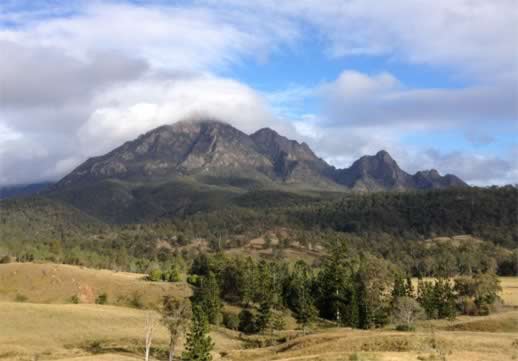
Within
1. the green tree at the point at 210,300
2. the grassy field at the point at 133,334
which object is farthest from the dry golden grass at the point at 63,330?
the green tree at the point at 210,300

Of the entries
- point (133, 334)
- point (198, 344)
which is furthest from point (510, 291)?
point (198, 344)

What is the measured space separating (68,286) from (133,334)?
5457cm

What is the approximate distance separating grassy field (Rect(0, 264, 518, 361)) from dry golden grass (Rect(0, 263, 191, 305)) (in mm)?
239

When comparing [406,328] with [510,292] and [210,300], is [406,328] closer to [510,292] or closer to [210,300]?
[210,300]

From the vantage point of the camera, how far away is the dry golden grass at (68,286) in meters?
137

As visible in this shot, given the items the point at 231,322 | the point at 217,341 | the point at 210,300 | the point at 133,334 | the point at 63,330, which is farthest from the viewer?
the point at 210,300

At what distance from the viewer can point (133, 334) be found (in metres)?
94.8

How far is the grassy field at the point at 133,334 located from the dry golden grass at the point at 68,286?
9.4 inches

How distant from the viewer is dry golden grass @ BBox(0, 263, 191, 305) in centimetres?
13712

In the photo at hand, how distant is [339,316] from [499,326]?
4880 cm

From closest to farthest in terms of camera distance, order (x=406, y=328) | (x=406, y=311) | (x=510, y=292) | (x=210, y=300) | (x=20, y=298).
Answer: (x=406, y=328) < (x=406, y=311) < (x=210, y=300) < (x=20, y=298) < (x=510, y=292)

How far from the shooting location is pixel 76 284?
14375 cm

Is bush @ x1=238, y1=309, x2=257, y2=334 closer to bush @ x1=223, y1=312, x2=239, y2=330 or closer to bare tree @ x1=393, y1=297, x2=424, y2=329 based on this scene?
bush @ x1=223, y1=312, x2=239, y2=330

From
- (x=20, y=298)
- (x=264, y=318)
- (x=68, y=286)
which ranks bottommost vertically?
(x=264, y=318)
